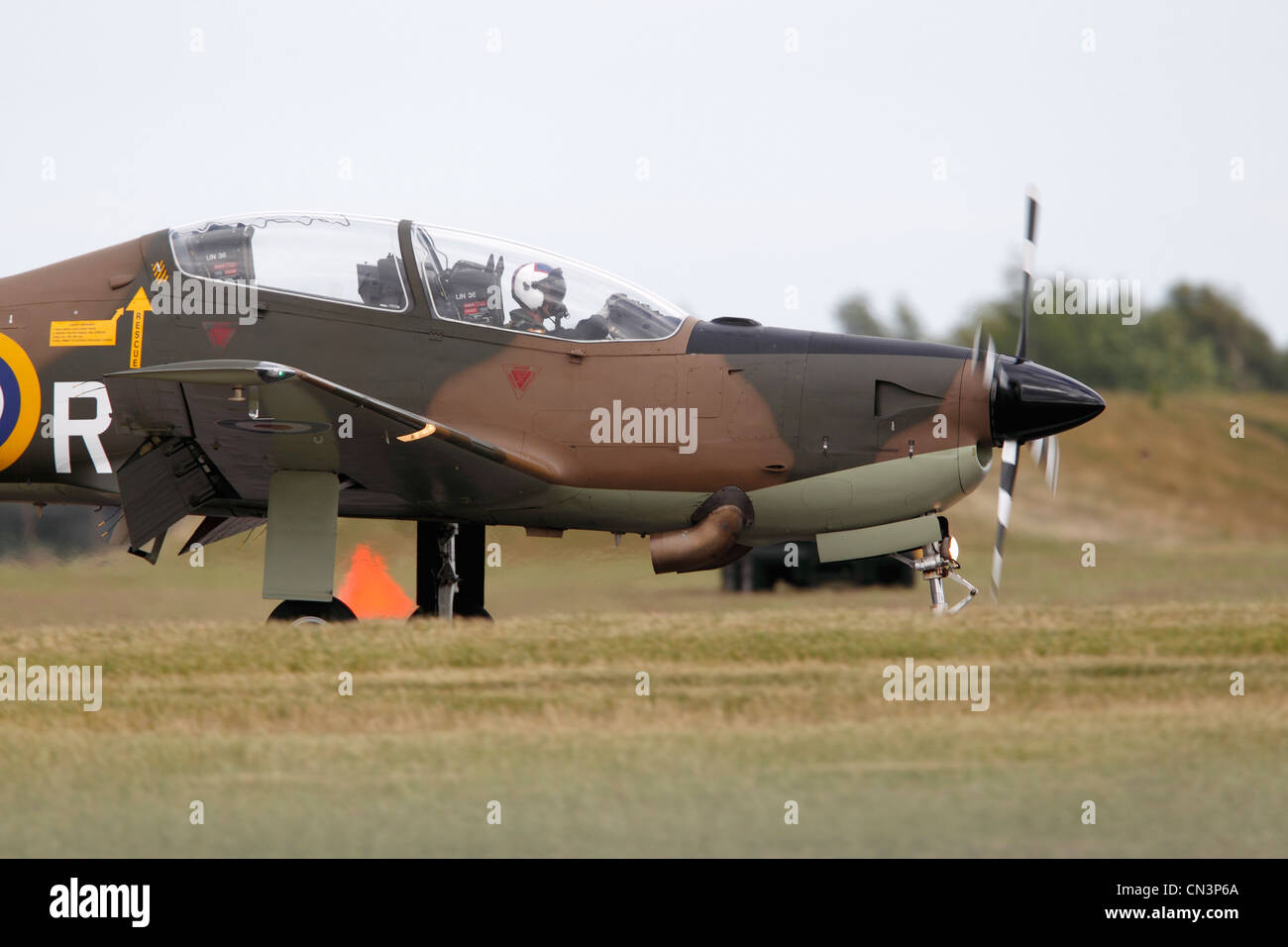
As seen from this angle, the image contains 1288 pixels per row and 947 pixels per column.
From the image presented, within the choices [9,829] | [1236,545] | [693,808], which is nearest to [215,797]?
[9,829]

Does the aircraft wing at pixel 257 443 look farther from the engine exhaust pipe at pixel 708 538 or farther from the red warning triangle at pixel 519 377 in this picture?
the engine exhaust pipe at pixel 708 538

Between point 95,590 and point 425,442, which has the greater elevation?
point 425,442

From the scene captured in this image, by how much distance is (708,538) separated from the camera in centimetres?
948

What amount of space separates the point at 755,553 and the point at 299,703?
10.4 m

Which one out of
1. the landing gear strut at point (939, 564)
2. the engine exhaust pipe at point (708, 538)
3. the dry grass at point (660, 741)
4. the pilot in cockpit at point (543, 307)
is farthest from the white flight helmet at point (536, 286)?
the landing gear strut at point (939, 564)

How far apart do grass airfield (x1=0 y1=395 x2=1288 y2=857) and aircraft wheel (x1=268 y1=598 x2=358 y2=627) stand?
18 centimetres

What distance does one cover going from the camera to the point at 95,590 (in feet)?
38.6

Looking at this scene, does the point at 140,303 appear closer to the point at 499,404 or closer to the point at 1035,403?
the point at 499,404

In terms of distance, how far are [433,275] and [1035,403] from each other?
4.03 meters

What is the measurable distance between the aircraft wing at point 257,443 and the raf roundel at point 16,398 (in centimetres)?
69

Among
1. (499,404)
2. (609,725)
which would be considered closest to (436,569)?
(499,404)

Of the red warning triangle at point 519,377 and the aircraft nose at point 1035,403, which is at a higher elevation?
the red warning triangle at point 519,377

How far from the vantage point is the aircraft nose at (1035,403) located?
30.0ft

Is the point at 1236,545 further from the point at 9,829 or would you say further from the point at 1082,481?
the point at 9,829
